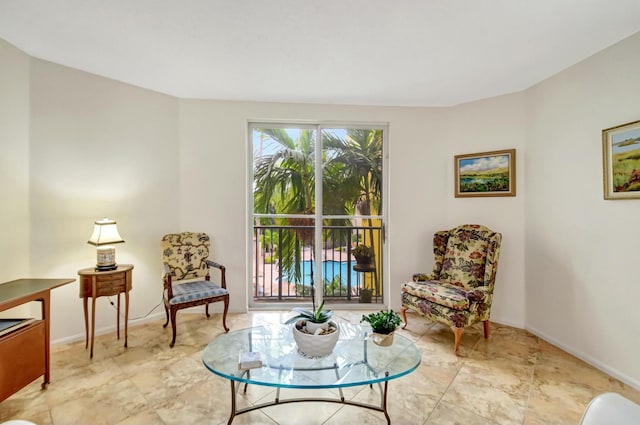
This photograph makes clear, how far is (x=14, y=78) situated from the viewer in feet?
7.82

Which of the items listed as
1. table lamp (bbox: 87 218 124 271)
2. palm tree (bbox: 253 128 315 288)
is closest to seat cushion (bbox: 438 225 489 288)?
palm tree (bbox: 253 128 315 288)

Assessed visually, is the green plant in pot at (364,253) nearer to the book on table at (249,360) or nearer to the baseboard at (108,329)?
the book on table at (249,360)

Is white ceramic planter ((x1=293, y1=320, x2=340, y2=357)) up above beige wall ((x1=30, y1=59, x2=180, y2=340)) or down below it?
below

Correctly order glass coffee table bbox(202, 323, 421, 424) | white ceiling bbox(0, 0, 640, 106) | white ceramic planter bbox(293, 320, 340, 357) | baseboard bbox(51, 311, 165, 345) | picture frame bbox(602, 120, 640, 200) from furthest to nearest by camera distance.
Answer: baseboard bbox(51, 311, 165, 345)
picture frame bbox(602, 120, 640, 200)
white ceiling bbox(0, 0, 640, 106)
white ceramic planter bbox(293, 320, 340, 357)
glass coffee table bbox(202, 323, 421, 424)

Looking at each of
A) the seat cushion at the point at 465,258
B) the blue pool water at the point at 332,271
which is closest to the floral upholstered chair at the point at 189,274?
the blue pool water at the point at 332,271

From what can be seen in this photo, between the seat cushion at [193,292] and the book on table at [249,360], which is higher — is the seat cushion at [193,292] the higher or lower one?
the higher one

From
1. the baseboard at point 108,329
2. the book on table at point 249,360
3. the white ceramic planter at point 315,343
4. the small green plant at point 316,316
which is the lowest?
the baseboard at point 108,329

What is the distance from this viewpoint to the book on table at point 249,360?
159 cm

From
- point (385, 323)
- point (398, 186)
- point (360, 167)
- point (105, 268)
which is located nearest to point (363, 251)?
point (398, 186)

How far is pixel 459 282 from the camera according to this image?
2951 mm

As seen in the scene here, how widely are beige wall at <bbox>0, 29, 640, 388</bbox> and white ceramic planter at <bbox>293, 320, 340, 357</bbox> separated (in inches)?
75.5

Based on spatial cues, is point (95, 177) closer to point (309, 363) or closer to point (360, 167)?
point (309, 363)

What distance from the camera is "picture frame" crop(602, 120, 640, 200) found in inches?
81.3

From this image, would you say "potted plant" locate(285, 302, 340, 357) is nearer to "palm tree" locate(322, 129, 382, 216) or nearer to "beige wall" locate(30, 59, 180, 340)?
"palm tree" locate(322, 129, 382, 216)
